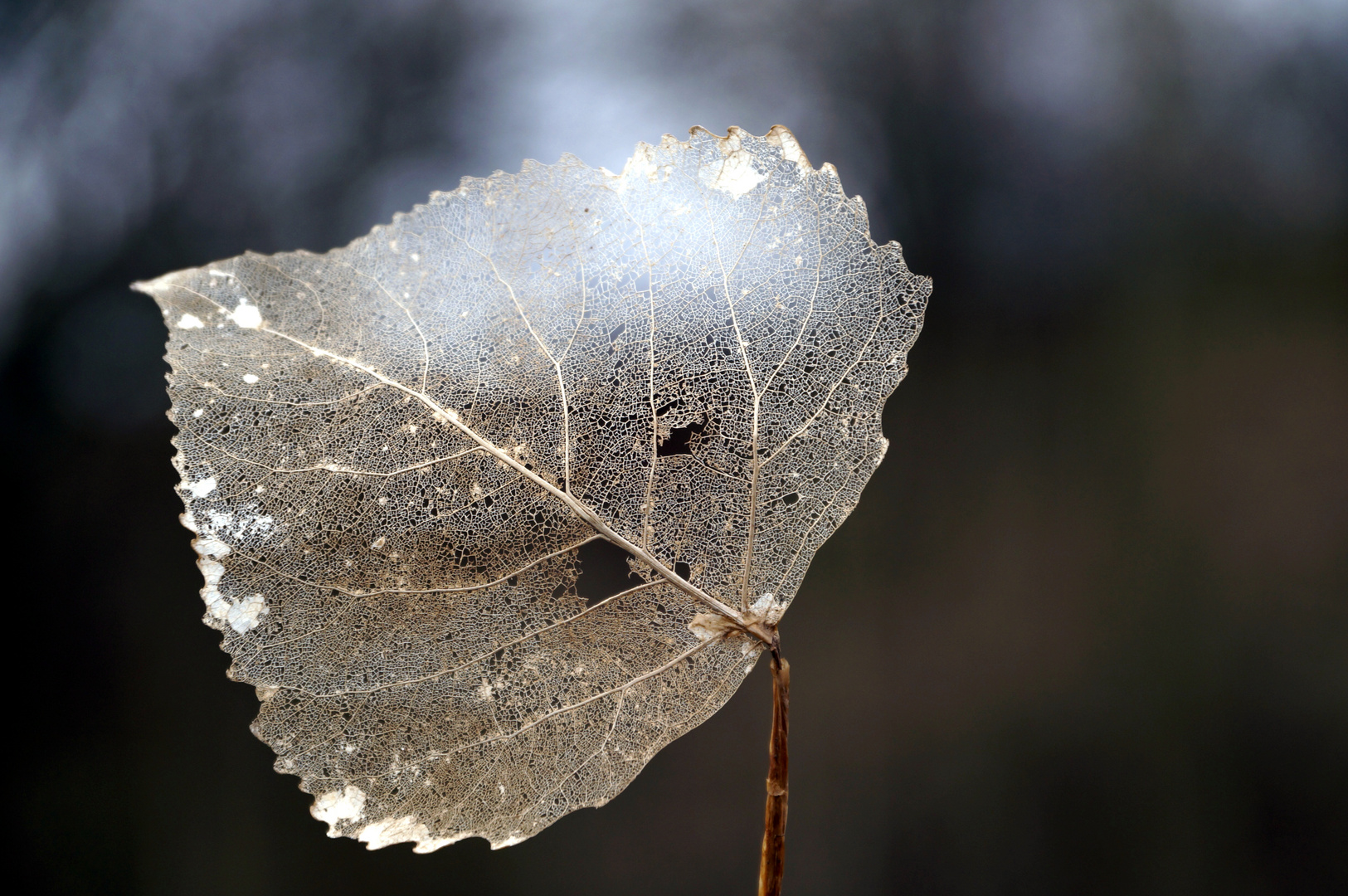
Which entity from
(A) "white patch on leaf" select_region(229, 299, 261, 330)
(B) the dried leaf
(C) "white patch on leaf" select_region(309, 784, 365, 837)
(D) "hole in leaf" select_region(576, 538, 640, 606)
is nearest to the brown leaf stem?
(B) the dried leaf

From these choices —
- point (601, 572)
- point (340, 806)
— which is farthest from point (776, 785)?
point (340, 806)

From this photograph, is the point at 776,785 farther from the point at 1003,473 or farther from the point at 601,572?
the point at 1003,473

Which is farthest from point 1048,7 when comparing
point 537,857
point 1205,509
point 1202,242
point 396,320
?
point 537,857

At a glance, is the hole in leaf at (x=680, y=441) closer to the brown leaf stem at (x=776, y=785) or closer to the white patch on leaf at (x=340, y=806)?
the brown leaf stem at (x=776, y=785)

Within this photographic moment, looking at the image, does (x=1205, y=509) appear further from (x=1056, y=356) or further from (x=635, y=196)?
(x=635, y=196)

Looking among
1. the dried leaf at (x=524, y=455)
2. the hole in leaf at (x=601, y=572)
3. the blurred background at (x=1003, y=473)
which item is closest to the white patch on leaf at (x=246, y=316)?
the dried leaf at (x=524, y=455)

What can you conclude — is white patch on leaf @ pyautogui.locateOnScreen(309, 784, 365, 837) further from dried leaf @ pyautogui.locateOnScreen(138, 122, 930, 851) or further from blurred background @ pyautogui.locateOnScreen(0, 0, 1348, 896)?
blurred background @ pyautogui.locateOnScreen(0, 0, 1348, 896)
